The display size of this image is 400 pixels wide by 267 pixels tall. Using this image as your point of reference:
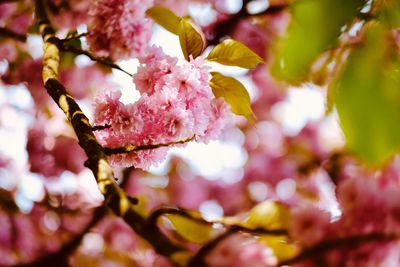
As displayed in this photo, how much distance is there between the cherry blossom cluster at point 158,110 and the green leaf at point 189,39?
4cm

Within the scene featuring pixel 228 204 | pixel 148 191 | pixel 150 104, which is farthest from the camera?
pixel 228 204

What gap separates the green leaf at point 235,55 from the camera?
3.05ft

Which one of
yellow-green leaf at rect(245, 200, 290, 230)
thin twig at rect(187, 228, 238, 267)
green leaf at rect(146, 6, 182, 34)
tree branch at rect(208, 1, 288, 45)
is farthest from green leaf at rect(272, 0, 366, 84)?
tree branch at rect(208, 1, 288, 45)

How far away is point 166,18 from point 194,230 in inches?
19.0

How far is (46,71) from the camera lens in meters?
0.99

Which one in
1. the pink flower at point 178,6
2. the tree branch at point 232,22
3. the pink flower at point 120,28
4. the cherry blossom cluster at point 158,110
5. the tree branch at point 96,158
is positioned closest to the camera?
the tree branch at point 96,158

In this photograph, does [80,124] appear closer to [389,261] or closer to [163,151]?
[163,151]

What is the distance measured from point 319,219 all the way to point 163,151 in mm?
433

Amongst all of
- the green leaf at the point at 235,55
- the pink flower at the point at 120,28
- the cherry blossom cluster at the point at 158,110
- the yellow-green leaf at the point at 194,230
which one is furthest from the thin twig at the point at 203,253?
the pink flower at the point at 120,28

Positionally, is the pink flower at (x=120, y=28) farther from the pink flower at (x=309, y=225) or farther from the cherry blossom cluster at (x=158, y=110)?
the pink flower at (x=309, y=225)

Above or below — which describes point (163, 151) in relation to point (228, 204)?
above

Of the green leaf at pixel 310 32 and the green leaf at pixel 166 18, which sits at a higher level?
the green leaf at pixel 310 32

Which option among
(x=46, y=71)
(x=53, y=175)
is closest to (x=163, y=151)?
(x=46, y=71)

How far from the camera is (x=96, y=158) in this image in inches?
27.7
